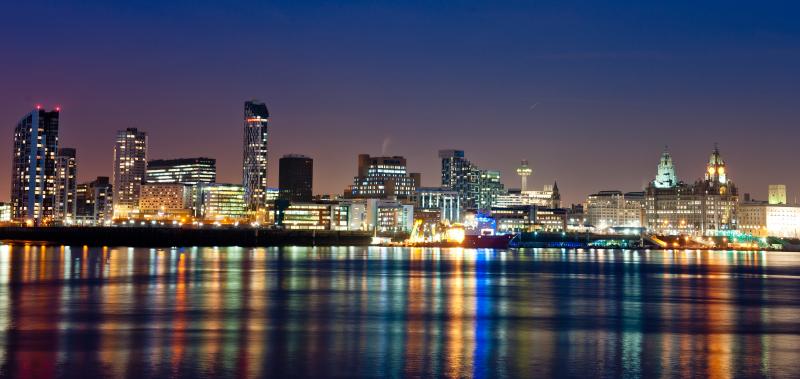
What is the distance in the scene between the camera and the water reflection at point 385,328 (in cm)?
2997

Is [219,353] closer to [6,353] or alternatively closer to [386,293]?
[6,353]

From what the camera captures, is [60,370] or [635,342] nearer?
[60,370]

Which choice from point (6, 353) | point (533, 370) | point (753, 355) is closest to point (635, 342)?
point (753, 355)

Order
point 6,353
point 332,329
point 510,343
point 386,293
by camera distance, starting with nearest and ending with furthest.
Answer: point 6,353 → point 510,343 → point 332,329 → point 386,293

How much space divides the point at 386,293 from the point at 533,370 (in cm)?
3245

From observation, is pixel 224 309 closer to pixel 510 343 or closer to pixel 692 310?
pixel 510 343

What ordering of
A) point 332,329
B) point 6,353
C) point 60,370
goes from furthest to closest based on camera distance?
point 332,329, point 6,353, point 60,370

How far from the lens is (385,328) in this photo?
4094cm

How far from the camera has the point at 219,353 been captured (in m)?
32.2

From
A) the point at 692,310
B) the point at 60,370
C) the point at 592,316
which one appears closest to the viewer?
the point at 60,370

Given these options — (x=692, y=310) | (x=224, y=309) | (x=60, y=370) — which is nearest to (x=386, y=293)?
(x=224, y=309)

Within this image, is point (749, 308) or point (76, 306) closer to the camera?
point (76, 306)

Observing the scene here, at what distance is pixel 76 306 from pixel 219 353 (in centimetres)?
2043

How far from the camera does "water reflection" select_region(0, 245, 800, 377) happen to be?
29969mm
